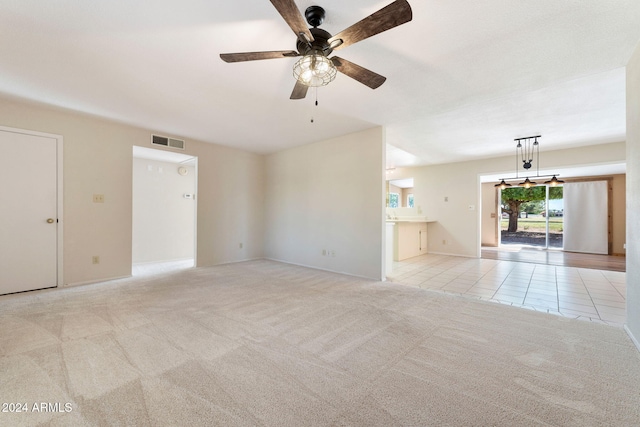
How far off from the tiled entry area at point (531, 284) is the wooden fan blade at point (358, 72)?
2977mm

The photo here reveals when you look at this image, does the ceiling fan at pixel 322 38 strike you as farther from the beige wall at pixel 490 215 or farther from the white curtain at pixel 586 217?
the white curtain at pixel 586 217

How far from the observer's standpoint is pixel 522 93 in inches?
124

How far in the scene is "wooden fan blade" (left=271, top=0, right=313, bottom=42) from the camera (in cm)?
148

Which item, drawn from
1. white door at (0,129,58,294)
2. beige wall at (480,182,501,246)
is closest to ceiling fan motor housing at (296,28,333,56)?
white door at (0,129,58,294)

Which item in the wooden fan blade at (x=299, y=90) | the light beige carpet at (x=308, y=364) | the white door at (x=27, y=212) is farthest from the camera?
the white door at (x=27, y=212)

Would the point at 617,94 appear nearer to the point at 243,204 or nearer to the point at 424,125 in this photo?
the point at 424,125

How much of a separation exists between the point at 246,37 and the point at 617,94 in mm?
4353

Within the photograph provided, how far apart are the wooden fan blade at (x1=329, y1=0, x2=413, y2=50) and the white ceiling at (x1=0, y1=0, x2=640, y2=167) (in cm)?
28

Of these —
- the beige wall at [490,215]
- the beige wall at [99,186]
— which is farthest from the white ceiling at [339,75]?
the beige wall at [490,215]

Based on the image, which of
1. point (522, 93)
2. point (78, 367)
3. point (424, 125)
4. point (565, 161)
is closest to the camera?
point (78, 367)

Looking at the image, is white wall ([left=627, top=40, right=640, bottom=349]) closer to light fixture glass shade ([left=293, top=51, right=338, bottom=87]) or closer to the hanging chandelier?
light fixture glass shade ([left=293, top=51, right=338, bottom=87])

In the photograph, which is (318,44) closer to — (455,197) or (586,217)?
(455,197)

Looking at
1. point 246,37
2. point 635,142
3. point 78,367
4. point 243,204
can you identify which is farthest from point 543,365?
point 243,204

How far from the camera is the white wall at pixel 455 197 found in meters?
6.60
